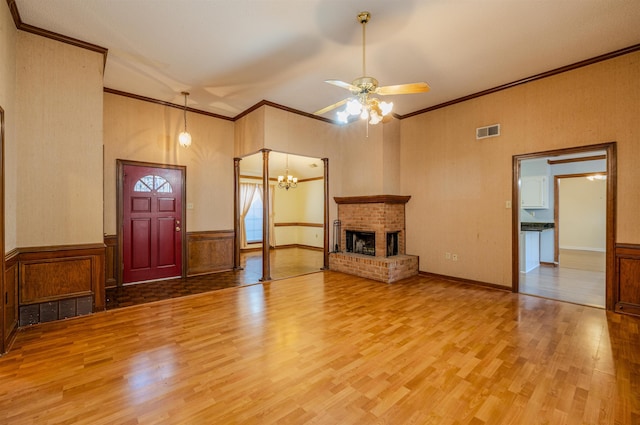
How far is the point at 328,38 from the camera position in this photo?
329cm

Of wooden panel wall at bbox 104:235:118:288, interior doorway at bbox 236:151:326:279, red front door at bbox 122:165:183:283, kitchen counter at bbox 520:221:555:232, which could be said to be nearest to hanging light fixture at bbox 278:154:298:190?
interior doorway at bbox 236:151:326:279

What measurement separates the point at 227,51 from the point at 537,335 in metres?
4.85

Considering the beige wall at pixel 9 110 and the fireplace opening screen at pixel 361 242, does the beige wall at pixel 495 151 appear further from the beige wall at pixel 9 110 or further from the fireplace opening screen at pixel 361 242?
the beige wall at pixel 9 110

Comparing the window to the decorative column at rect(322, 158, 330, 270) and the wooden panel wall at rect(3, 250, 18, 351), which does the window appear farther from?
the wooden panel wall at rect(3, 250, 18, 351)

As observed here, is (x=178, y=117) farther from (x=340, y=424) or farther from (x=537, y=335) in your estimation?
(x=537, y=335)

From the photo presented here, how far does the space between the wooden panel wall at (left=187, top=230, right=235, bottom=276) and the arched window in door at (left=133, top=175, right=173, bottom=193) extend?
0.96m

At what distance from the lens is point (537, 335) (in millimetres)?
2932

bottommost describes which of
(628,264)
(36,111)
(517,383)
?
(517,383)

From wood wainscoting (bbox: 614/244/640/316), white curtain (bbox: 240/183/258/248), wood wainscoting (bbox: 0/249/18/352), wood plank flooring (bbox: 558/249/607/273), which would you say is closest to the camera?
wood wainscoting (bbox: 0/249/18/352)

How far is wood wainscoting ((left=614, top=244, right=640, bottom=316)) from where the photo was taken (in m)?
3.49

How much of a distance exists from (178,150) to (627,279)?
281 inches

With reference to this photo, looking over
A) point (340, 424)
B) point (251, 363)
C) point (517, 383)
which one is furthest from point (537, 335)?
point (251, 363)

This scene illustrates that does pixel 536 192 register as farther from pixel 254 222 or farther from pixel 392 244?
pixel 254 222

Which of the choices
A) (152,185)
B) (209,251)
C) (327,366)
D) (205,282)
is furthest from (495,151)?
(152,185)
